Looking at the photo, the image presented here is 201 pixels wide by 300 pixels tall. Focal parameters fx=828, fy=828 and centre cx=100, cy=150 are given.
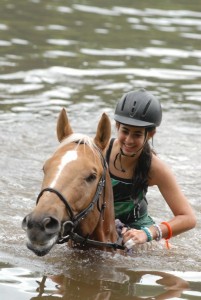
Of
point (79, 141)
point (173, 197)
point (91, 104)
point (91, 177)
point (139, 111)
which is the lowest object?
point (91, 104)

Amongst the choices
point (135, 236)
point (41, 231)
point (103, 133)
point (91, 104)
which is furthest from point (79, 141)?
point (91, 104)

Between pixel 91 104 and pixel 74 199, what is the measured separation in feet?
27.6

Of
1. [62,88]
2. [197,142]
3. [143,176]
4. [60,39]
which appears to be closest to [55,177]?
[143,176]

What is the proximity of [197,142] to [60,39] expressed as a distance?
6469 millimetres

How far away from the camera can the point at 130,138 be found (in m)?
7.07

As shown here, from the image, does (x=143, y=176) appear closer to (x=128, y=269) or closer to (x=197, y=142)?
(x=128, y=269)

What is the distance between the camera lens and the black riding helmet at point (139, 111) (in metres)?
7.14

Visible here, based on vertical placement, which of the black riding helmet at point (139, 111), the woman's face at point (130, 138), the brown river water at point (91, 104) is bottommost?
the brown river water at point (91, 104)

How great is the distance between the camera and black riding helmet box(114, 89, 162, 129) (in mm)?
7136

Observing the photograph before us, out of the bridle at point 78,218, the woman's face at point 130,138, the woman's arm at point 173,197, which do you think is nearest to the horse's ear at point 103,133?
the bridle at point 78,218

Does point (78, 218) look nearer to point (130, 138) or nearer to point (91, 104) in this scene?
point (130, 138)

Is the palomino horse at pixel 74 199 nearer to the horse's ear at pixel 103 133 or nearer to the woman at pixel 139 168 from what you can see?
the horse's ear at pixel 103 133

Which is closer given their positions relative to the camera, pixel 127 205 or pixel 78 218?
pixel 78 218

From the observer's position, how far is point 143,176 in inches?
290
